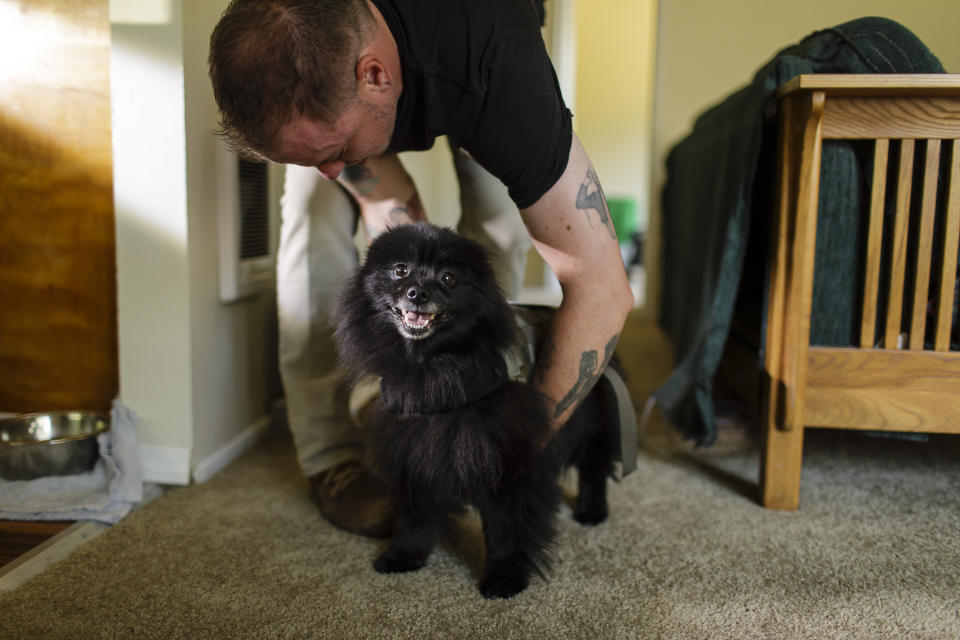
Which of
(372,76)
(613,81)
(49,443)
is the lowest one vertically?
(49,443)

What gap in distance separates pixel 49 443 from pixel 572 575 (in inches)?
40.7

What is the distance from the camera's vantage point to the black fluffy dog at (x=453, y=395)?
3.25 ft

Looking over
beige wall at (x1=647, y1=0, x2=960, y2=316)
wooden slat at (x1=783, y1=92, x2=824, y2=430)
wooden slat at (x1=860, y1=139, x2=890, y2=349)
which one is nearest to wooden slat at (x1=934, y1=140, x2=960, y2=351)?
wooden slat at (x1=860, y1=139, x2=890, y2=349)

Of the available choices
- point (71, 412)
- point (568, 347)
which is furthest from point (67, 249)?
point (568, 347)

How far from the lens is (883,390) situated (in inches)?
50.0

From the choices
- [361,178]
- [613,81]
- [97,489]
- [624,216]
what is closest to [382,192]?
[361,178]

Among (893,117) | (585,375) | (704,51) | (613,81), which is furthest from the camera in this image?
(613,81)

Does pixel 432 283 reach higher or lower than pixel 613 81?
lower

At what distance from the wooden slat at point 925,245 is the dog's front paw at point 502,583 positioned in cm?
88

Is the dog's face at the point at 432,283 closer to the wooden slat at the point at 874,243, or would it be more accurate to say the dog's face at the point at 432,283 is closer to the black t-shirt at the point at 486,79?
the black t-shirt at the point at 486,79

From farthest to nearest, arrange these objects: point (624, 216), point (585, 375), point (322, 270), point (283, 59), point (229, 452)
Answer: point (624, 216)
point (229, 452)
point (322, 270)
point (585, 375)
point (283, 59)

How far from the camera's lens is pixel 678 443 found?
1.77 m

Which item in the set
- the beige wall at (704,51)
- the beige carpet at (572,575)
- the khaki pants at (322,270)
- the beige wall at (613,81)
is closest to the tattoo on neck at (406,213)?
the khaki pants at (322,270)

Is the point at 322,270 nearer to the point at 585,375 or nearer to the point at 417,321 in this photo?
the point at 417,321
